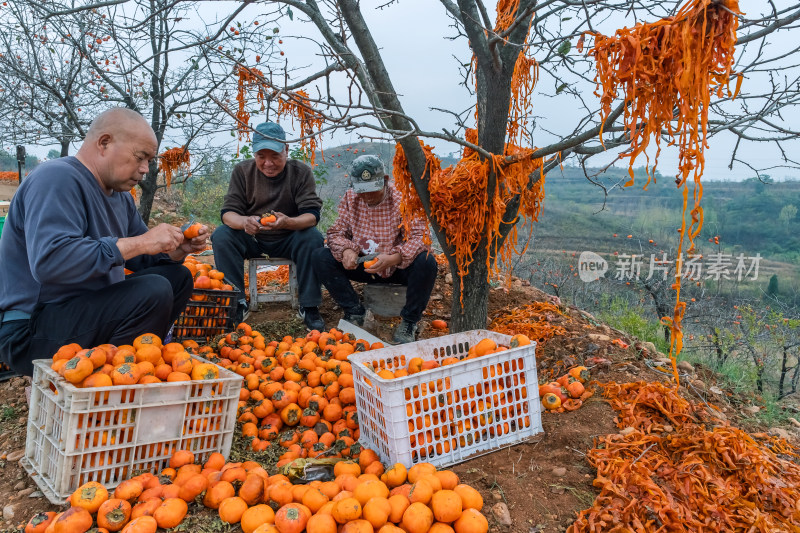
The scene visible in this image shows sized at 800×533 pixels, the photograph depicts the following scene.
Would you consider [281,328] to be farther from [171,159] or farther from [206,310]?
Result: [171,159]

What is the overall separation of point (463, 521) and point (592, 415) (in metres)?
1.17

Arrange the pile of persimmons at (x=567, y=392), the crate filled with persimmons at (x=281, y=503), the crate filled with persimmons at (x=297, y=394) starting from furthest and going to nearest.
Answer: the pile of persimmons at (x=567, y=392) → the crate filled with persimmons at (x=297, y=394) → the crate filled with persimmons at (x=281, y=503)

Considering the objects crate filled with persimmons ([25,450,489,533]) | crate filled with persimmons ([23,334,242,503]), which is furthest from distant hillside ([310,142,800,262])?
crate filled with persimmons ([25,450,489,533])

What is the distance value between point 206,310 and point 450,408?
88.8 inches

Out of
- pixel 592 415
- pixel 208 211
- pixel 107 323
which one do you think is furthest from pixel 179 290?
pixel 208 211

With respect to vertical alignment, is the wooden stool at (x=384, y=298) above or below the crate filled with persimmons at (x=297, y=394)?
above

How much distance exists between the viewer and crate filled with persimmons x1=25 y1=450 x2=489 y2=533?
70.4 inches

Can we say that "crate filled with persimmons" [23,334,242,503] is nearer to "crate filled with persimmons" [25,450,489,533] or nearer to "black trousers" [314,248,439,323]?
"crate filled with persimmons" [25,450,489,533]

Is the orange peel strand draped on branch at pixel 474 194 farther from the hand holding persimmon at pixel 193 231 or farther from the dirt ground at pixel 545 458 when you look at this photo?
the hand holding persimmon at pixel 193 231

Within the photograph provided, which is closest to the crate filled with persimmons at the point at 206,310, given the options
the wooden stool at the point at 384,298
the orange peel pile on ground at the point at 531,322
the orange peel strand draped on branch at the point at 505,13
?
the wooden stool at the point at 384,298

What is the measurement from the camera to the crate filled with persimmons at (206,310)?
12.3ft

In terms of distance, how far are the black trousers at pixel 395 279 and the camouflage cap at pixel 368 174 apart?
64cm

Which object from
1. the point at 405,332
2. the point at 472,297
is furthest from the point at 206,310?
the point at 472,297

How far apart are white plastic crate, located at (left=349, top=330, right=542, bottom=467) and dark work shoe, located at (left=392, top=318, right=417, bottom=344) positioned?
61.6 inches
